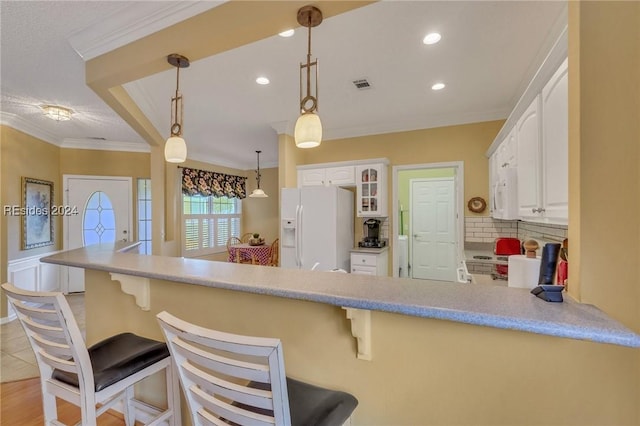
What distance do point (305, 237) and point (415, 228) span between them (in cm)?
266

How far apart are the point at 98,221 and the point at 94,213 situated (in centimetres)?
14

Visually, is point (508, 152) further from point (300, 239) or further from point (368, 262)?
point (300, 239)

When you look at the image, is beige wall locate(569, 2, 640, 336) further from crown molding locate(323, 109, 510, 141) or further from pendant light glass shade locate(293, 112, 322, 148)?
crown molding locate(323, 109, 510, 141)

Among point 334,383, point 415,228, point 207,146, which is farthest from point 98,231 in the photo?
point 415,228

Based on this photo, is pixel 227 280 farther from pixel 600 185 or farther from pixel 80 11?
pixel 80 11

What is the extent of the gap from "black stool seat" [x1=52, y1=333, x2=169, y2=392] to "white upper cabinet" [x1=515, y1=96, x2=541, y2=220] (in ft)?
7.49

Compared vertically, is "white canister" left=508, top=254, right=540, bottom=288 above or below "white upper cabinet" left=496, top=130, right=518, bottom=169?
below

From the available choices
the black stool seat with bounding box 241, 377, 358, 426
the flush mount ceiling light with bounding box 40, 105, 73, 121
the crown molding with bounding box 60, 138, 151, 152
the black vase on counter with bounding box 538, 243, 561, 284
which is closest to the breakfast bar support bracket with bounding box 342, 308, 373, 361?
the black stool seat with bounding box 241, 377, 358, 426

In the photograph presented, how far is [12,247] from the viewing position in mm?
3498

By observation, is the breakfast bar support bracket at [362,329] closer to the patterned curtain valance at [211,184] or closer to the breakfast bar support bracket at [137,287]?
the breakfast bar support bracket at [137,287]

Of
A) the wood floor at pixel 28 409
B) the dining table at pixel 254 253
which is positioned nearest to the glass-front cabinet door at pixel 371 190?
the dining table at pixel 254 253

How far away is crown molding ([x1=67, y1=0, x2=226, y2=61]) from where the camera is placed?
1623 millimetres

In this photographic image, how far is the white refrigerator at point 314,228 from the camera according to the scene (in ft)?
11.6

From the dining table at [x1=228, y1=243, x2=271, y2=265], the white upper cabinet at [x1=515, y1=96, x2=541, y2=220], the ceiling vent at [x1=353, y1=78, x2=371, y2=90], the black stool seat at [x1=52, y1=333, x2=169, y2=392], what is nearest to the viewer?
the black stool seat at [x1=52, y1=333, x2=169, y2=392]
